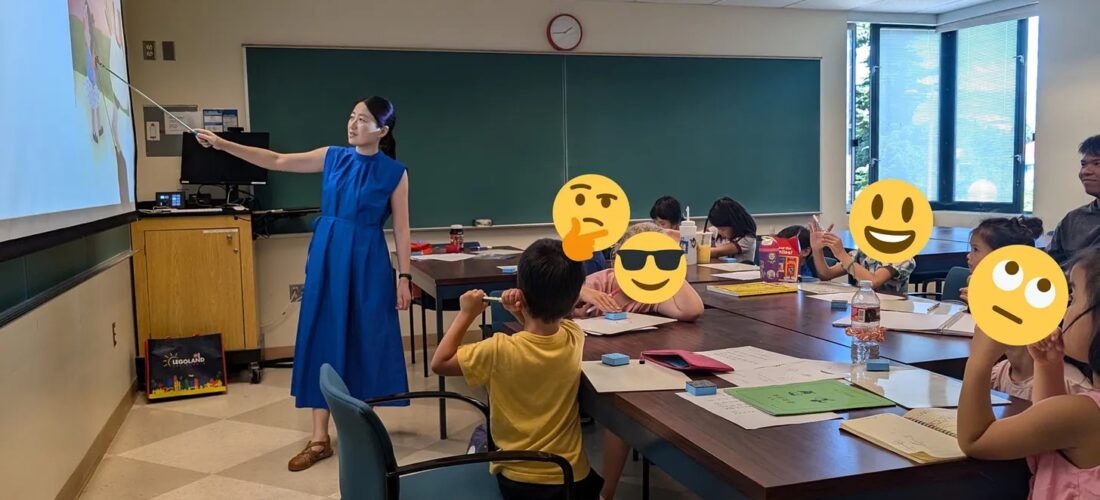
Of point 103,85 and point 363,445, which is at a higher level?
point 103,85

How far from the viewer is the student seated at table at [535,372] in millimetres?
1707

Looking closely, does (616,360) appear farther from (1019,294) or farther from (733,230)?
(733,230)

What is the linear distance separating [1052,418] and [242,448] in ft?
10.2

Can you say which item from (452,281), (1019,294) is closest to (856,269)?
(452,281)

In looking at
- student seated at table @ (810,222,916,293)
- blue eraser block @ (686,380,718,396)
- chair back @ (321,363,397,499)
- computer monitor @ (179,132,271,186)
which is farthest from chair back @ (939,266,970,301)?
computer monitor @ (179,132,271,186)

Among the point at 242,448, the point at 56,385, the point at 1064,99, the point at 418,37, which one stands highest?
the point at 418,37

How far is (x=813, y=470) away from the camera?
3.62 feet

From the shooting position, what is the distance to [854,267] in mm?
3031

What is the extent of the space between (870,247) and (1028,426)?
0.35 meters

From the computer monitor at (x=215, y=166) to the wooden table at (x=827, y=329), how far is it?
298 centimetres

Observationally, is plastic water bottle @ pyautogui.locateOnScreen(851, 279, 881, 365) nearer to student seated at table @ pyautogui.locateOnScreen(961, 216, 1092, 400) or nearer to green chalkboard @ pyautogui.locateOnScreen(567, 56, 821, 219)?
student seated at table @ pyautogui.locateOnScreen(961, 216, 1092, 400)

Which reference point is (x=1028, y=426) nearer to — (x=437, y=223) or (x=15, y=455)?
(x=15, y=455)

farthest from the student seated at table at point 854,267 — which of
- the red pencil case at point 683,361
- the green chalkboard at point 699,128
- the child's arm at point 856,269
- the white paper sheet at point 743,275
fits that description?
the green chalkboard at point 699,128

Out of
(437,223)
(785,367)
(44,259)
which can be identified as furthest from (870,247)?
(437,223)
